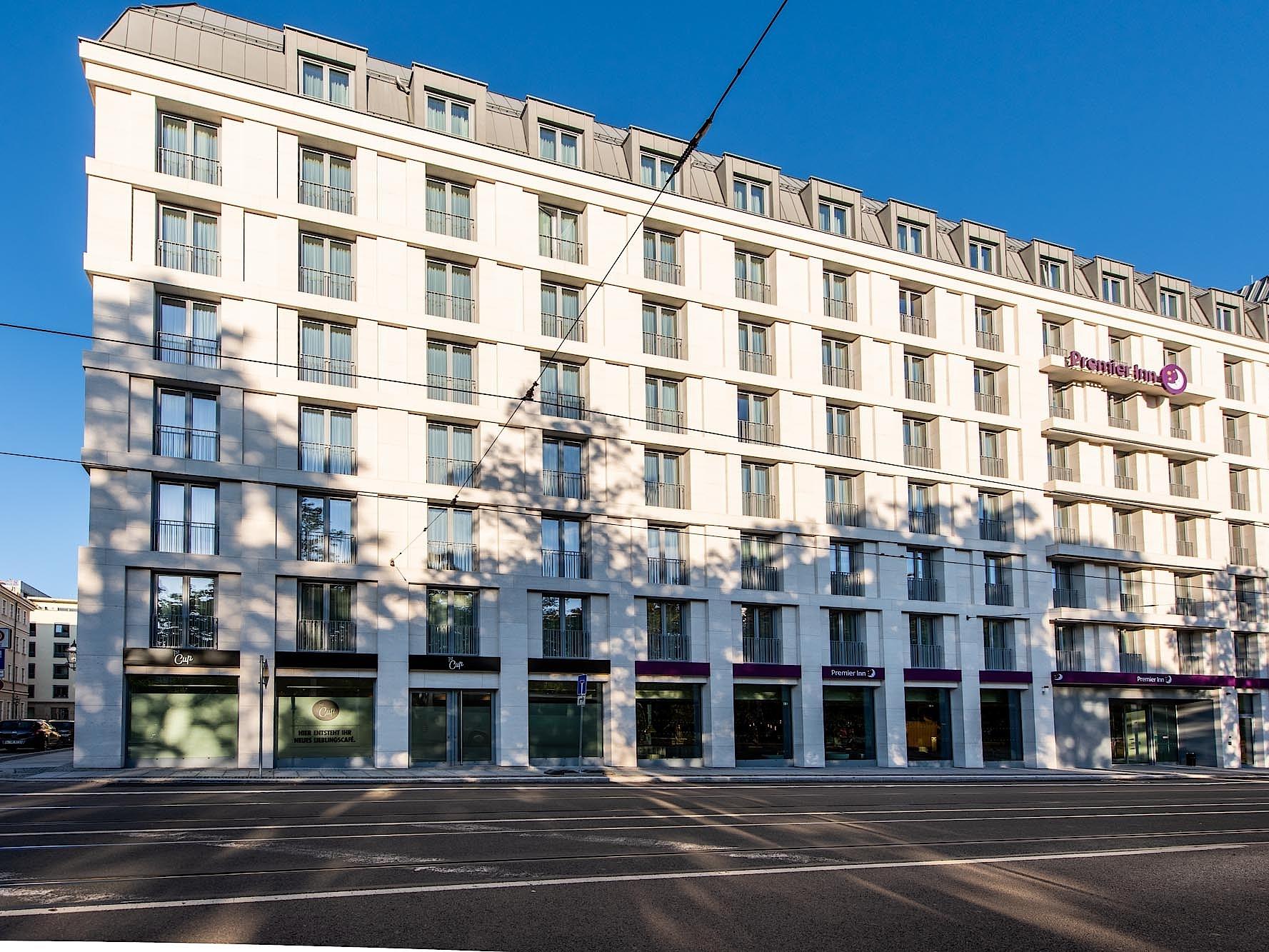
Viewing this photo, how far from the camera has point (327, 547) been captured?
1324 inches

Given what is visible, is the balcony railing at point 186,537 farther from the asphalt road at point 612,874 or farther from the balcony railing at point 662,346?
the balcony railing at point 662,346

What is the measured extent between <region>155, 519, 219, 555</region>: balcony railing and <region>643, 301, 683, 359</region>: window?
52.7ft

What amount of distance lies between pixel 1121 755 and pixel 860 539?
53.7 ft

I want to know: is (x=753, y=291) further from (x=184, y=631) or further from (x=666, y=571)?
(x=184, y=631)

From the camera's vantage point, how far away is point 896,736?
41031 millimetres

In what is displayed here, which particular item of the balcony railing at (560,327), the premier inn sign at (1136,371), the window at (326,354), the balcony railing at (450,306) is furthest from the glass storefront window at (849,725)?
the window at (326,354)

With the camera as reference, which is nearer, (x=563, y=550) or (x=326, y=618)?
(x=326, y=618)

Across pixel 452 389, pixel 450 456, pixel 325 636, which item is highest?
pixel 452 389

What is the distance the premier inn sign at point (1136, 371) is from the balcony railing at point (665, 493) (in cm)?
1897

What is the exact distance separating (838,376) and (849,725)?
13414mm

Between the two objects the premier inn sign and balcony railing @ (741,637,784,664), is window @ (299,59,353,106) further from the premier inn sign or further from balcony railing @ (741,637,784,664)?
the premier inn sign

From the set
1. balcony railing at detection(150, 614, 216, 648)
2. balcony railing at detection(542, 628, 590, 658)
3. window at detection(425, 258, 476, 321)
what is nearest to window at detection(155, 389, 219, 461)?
balcony railing at detection(150, 614, 216, 648)

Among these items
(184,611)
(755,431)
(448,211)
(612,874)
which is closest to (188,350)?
(184,611)

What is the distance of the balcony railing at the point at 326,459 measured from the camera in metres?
33.7
